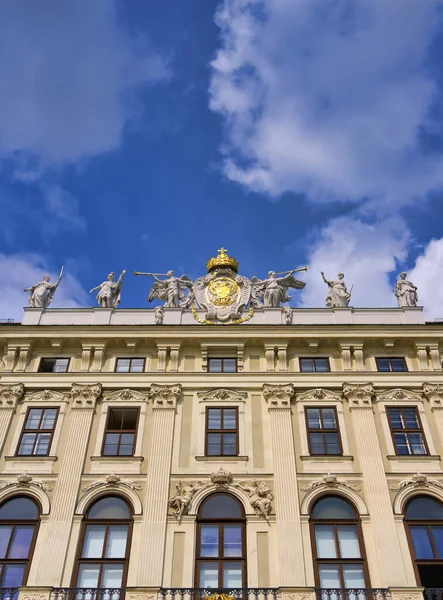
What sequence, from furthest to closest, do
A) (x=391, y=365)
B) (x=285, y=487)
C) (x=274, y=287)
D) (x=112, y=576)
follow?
(x=274, y=287) → (x=391, y=365) → (x=285, y=487) → (x=112, y=576)

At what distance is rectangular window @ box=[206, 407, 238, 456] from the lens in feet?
70.9

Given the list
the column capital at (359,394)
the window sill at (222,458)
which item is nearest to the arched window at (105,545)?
the window sill at (222,458)

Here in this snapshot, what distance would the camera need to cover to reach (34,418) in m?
22.5

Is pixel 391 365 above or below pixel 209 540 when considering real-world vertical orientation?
above

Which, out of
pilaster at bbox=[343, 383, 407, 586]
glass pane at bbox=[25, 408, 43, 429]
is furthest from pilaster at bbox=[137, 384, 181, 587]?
pilaster at bbox=[343, 383, 407, 586]

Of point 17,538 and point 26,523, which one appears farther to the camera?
point 26,523

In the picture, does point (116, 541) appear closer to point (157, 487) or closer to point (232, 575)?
point (157, 487)

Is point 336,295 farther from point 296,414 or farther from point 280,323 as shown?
point 296,414

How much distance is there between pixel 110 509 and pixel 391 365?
11.1 meters

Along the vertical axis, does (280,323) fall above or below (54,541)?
above

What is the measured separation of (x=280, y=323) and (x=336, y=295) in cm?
300

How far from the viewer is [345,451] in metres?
21.4

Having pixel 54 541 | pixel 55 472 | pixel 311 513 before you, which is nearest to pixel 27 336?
pixel 55 472

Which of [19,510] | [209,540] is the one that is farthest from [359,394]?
[19,510]
